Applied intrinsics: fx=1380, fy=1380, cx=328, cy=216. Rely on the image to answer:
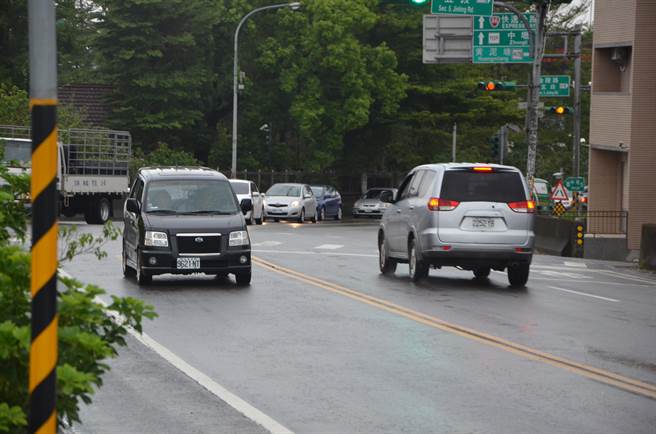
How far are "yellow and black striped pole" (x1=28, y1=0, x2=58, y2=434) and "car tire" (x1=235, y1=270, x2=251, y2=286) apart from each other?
14.9 meters

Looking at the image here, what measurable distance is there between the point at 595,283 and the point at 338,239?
12861 millimetres

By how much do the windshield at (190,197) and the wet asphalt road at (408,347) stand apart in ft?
3.77

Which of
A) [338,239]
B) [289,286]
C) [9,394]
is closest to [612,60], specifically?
[338,239]

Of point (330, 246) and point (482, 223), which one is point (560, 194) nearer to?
point (330, 246)

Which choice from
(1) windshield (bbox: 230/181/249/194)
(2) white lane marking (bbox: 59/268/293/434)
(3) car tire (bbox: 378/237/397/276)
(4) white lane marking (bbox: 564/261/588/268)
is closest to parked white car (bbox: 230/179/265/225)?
(1) windshield (bbox: 230/181/249/194)

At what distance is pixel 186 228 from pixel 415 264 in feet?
12.4

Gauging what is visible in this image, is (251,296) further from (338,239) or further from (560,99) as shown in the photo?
(560,99)

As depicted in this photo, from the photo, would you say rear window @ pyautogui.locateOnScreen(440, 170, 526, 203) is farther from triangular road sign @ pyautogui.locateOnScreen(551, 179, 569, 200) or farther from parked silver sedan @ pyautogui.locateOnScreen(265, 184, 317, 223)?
parked silver sedan @ pyautogui.locateOnScreen(265, 184, 317, 223)

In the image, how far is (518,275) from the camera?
22.1 metres

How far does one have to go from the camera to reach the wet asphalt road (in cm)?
1018

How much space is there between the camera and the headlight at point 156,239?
20516 millimetres

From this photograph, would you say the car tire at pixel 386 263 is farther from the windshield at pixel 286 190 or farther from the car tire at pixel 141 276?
the windshield at pixel 286 190

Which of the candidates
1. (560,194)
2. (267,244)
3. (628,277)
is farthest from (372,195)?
(628,277)

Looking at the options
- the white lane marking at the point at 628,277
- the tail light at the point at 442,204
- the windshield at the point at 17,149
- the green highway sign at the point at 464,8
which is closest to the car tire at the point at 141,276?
the tail light at the point at 442,204
